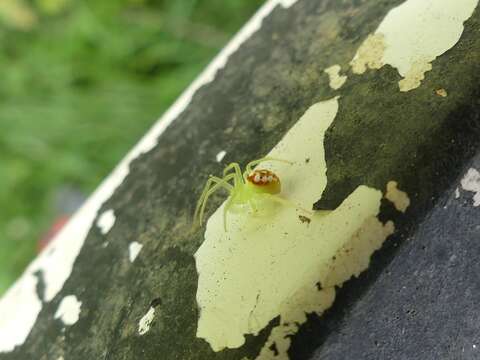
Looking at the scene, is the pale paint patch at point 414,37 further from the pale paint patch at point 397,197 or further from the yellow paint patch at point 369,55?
the pale paint patch at point 397,197

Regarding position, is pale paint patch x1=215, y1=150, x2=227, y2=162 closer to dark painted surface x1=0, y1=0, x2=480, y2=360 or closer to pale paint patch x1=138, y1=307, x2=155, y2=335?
dark painted surface x1=0, y1=0, x2=480, y2=360

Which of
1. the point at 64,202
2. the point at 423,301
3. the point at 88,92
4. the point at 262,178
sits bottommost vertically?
the point at 64,202

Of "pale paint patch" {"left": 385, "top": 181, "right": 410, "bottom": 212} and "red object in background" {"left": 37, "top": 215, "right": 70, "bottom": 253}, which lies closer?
"pale paint patch" {"left": 385, "top": 181, "right": 410, "bottom": 212}

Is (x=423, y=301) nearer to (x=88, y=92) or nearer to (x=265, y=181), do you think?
(x=265, y=181)

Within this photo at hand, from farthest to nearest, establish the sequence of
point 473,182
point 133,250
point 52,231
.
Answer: point 52,231
point 133,250
point 473,182

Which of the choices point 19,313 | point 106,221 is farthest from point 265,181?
point 19,313

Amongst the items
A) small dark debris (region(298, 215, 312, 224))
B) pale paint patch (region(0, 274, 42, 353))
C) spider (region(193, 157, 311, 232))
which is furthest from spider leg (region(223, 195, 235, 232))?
pale paint patch (region(0, 274, 42, 353))

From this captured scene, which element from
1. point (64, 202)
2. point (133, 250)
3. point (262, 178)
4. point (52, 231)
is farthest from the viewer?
point (64, 202)
